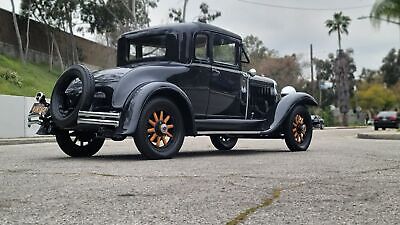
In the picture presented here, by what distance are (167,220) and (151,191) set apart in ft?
3.20

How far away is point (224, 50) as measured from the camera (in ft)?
29.4

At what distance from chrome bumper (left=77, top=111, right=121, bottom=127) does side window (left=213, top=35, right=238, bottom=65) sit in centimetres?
236

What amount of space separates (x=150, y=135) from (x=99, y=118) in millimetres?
724

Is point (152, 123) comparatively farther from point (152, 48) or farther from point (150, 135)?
point (152, 48)

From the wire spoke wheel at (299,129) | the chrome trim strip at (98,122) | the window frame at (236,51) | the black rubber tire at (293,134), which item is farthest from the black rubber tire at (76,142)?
the wire spoke wheel at (299,129)

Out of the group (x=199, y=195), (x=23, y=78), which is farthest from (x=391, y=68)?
(x=199, y=195)

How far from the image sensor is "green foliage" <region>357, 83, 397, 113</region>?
81062mm

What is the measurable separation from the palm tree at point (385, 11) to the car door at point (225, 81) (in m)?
14.3

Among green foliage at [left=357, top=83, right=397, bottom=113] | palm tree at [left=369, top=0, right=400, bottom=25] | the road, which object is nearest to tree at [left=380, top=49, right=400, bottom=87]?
green foliage at [left=357, top=83, right=397, bottom=113]

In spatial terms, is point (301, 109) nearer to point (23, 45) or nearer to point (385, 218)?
point (385, 218)

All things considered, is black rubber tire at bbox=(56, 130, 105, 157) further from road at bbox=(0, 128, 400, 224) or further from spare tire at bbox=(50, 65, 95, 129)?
road at bbox=(0, 128, 400, 224)

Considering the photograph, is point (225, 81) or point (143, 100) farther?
point (225, 81)

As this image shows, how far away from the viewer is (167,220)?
3.44 meters

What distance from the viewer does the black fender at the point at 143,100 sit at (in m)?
6.93
